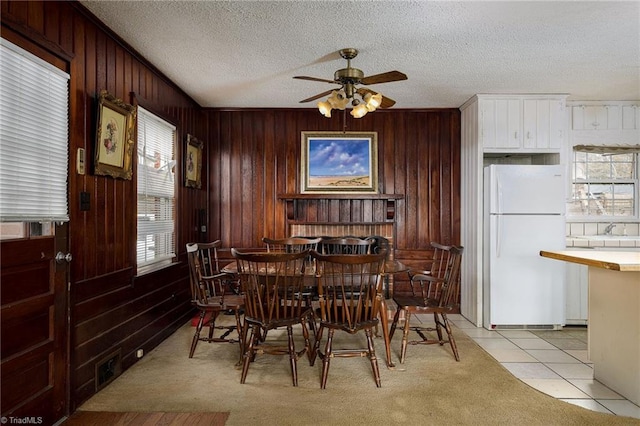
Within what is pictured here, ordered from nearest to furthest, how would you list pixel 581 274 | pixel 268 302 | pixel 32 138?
pixel 32 138 < pixel 268 302 < pixel 581 274

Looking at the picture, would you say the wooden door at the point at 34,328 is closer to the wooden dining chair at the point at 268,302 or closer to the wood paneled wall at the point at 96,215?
the wood paneled wall at the point at 96,215

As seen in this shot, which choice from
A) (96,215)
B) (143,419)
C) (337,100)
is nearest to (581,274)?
(337,100)

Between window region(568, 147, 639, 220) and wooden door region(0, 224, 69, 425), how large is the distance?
5.15m

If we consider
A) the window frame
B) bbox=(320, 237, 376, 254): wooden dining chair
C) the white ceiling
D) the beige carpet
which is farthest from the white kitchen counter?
the window frame

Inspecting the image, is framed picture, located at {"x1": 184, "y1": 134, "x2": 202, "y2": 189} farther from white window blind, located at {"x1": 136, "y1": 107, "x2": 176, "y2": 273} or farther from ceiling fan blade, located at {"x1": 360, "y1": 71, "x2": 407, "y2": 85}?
ceiling fan blade, located at {"x1": 360, "y1": 71, "x2": 407, "y2": 85}

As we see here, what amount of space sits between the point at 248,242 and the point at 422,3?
3.43m

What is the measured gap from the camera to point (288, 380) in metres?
2.74

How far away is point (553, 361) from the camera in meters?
3.16

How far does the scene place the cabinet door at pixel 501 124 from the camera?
168 inches

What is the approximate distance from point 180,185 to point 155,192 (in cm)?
55

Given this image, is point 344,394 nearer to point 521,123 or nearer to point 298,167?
point 298,167

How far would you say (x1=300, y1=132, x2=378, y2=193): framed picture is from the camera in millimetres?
4883

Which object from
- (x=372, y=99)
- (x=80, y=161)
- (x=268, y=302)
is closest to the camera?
(x=80, y=161)

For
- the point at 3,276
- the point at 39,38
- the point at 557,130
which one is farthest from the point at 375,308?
the point at 557,130
